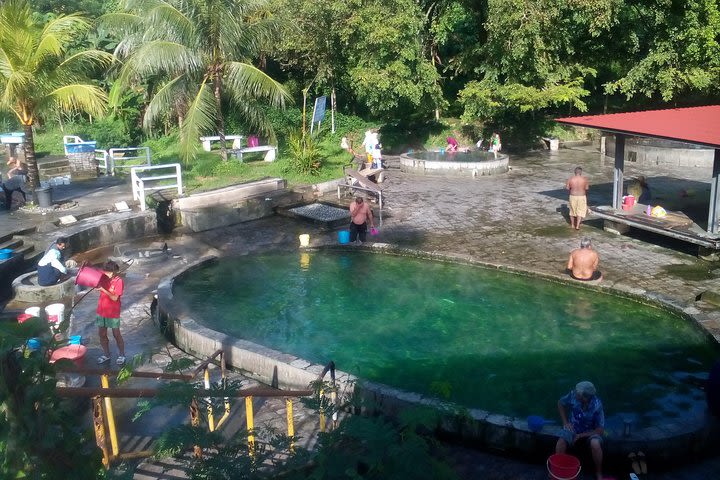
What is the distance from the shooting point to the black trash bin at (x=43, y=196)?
59.5 ft

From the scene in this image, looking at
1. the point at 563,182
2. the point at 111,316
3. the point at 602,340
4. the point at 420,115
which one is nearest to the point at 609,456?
the point at 602,340

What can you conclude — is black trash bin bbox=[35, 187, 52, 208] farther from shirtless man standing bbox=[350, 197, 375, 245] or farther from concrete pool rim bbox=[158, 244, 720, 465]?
concrete pool rim bbox=[158, 244, 720, 465]

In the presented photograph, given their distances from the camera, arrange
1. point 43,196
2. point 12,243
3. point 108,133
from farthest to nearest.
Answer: point 108,133 → point 43,196 → point 12,243

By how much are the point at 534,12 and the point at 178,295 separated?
697 inches

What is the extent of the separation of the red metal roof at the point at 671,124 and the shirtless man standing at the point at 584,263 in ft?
9.64

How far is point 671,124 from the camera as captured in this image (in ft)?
49.0

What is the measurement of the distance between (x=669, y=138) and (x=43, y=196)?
50.2ft

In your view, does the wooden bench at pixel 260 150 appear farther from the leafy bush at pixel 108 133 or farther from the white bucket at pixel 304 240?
the white bucket at pixel 304 240

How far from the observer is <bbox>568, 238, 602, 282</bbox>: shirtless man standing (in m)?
12.7

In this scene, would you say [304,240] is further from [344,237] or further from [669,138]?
[669,138]

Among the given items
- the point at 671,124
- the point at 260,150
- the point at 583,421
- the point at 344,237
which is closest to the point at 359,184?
the point at 344,237

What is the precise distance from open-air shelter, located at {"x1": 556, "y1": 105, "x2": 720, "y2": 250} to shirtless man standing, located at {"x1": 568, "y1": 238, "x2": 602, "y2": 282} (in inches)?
98.9

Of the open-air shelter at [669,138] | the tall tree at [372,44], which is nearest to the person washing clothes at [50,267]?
the open-air shelter at [669,138]

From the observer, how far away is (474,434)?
7613 millimetres
